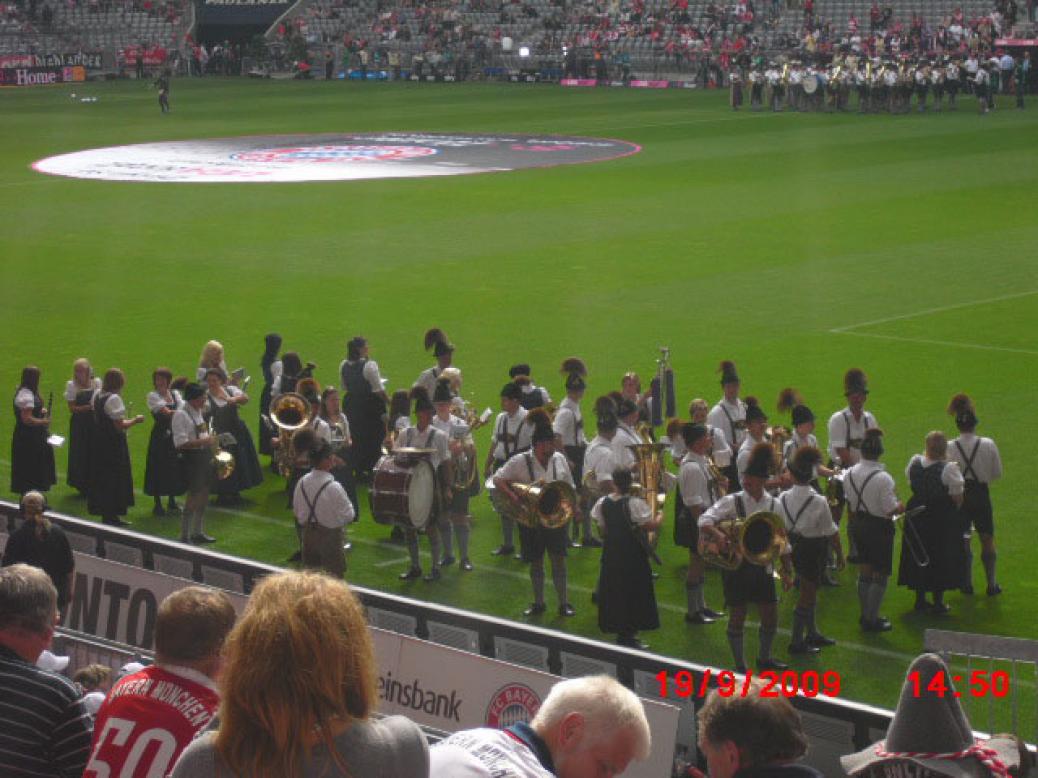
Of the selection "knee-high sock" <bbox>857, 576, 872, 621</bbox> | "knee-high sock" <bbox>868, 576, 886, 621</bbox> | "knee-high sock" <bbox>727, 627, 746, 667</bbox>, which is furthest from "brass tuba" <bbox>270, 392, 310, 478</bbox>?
"knee-high sock" <bbox>868, 576, 886, 621</bbox>

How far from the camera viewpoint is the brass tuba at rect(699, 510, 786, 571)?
11227 millimetres

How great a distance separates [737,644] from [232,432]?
6.80 m

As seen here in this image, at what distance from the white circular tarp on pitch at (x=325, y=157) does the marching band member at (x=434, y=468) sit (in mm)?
25860

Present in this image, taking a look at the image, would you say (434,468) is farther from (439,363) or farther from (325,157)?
(325,157)

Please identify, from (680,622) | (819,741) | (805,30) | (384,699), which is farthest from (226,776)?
(805,30)

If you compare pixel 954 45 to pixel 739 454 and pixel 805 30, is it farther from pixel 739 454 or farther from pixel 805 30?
pixel 739 454

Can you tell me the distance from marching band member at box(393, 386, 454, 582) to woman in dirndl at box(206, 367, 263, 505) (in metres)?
2.86

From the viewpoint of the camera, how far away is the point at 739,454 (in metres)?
13.4

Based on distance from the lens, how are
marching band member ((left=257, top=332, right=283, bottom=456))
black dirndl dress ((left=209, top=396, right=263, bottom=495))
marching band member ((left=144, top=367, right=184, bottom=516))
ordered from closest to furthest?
marching band member ((left=144, top=367, right=184, bottom=516))
black dirndl dress ((left=209, top=396, right=263, bottom=495))
marching band member ((left=257, top=332, right=283, bottom=456))

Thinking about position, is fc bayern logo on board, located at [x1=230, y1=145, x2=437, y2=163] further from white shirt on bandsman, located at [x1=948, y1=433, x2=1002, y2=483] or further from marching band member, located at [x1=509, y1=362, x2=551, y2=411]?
white shirt on bandsman, located at [x1=948, y1=433, x2=1002, y2=483]

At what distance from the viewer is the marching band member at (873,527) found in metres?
12.1

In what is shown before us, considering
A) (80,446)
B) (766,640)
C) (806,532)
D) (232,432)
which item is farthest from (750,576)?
(80,446)

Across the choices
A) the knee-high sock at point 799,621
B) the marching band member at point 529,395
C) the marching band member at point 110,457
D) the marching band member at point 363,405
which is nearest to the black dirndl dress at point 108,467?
the marching band member at point 110,457
